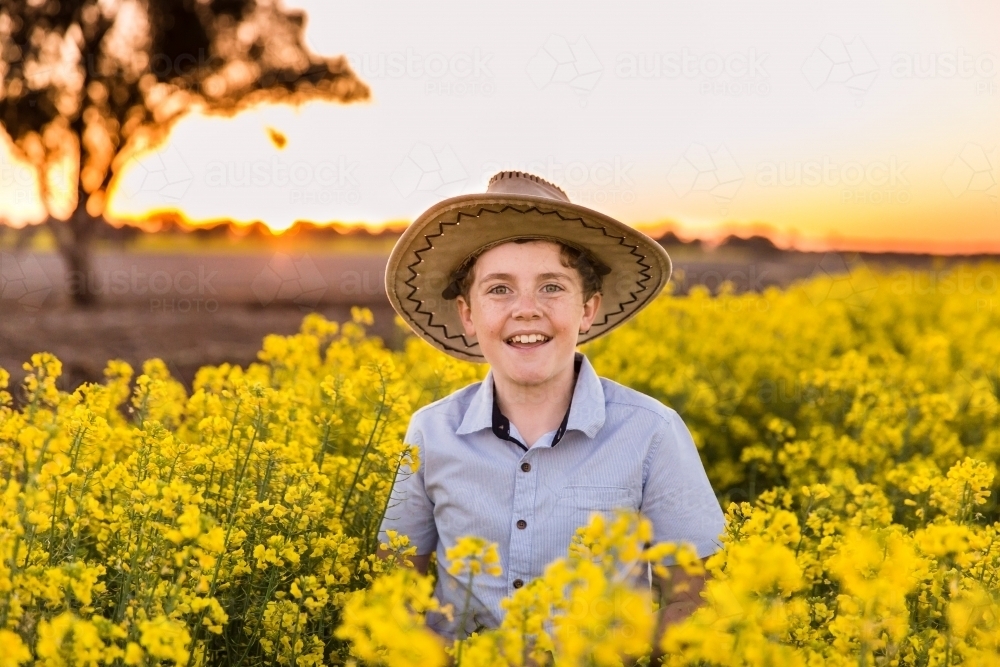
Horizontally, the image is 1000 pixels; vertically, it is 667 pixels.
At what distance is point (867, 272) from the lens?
12.7m

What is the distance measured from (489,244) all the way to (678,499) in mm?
831

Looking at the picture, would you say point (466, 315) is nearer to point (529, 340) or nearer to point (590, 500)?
point (529, 340)

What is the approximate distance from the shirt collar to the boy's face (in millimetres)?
96

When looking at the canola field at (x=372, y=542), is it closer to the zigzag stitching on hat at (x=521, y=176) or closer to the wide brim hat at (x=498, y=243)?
the wide brim hat at (x=498, y=243)

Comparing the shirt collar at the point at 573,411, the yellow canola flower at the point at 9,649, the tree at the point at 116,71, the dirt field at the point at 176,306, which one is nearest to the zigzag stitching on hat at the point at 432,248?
the shirt collar at the point at 573,411

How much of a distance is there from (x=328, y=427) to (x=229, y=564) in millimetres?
432

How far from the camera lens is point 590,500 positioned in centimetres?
267

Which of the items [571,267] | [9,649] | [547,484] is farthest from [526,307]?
[9,649]

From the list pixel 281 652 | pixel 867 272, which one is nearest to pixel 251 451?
pixel 281 652

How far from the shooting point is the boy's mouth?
2.69 metres

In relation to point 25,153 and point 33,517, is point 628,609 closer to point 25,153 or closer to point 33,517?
point 33,517

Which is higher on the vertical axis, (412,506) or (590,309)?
(590,309)

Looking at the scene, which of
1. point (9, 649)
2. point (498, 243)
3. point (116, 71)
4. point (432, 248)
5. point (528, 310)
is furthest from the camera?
point (116, 71)

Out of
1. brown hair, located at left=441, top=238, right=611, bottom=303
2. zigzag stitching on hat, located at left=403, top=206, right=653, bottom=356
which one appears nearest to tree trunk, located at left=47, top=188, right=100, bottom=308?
zigzag stitching on hat, located at left=403, top=206, right=653, bottom=356
